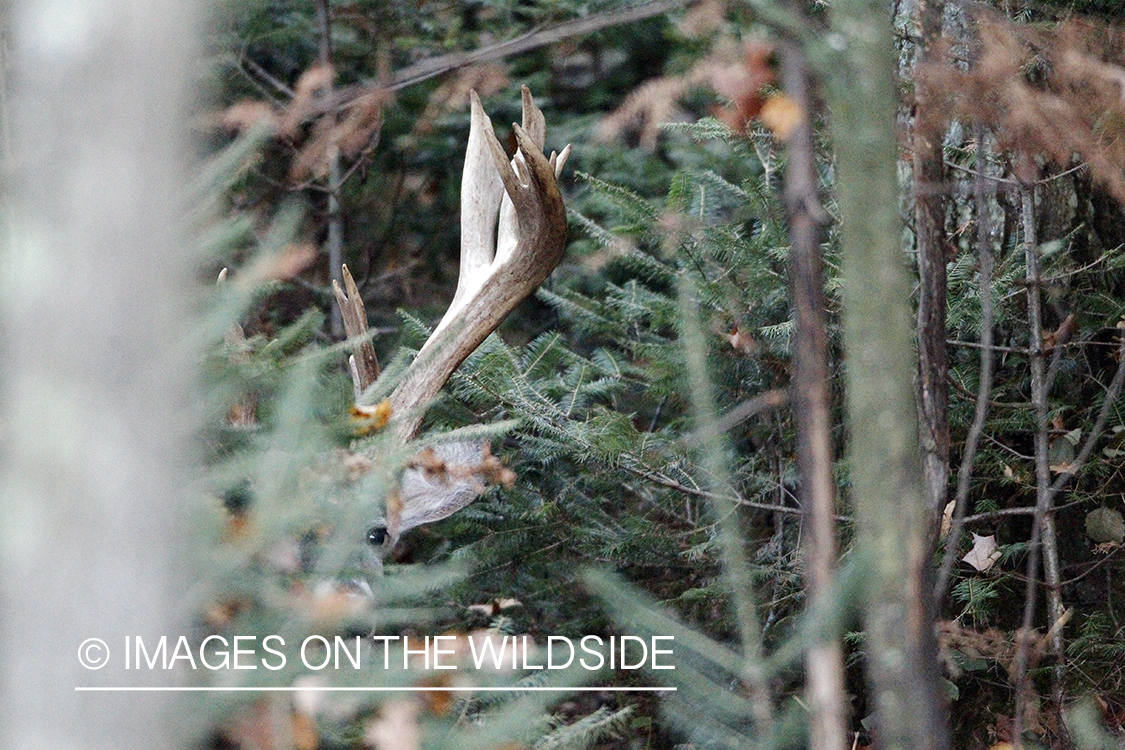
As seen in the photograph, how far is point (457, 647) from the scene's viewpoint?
2.03 meters

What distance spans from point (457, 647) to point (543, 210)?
1862 mm

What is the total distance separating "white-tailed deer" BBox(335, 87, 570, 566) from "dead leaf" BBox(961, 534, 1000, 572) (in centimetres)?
148

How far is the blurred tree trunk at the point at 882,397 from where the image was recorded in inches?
61.5

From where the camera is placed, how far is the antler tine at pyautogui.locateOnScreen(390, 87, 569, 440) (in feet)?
11.0

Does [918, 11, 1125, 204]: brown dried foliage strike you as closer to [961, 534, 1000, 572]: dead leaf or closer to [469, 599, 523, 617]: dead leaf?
[961, 534, 1000, 572]: dead leaf

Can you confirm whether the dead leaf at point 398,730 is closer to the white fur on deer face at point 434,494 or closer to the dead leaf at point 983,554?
the white fur on deer face at point 434,494

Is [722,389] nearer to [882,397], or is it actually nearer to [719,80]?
[719,80]

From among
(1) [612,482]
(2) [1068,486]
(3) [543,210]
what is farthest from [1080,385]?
(3) [543,210]

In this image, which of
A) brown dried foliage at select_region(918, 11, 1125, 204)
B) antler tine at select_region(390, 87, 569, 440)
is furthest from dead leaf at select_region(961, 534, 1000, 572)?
antler tine at select_region(390, 87, 569, 440)

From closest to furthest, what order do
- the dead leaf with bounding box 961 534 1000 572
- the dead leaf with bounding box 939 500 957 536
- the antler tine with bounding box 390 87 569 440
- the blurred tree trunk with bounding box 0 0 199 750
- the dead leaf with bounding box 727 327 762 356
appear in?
the blurred tree trunk with bounding box 0 0 199 750, the dead leaf with bounding box 939 500 957 536, the dead leaf with bounding box 961 534 1000 572, the antler tine with bounding box 390 87 569 440, the dead leaf with bounding box 727 327 762 356

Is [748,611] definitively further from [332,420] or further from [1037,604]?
[1037,604]

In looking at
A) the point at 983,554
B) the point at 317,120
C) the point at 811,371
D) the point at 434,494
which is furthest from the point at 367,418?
the point at 317,120

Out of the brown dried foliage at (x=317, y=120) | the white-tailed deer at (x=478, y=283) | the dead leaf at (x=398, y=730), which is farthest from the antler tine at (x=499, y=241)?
the dead leaf at (x=398, y=730)

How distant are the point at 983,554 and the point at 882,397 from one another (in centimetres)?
191
